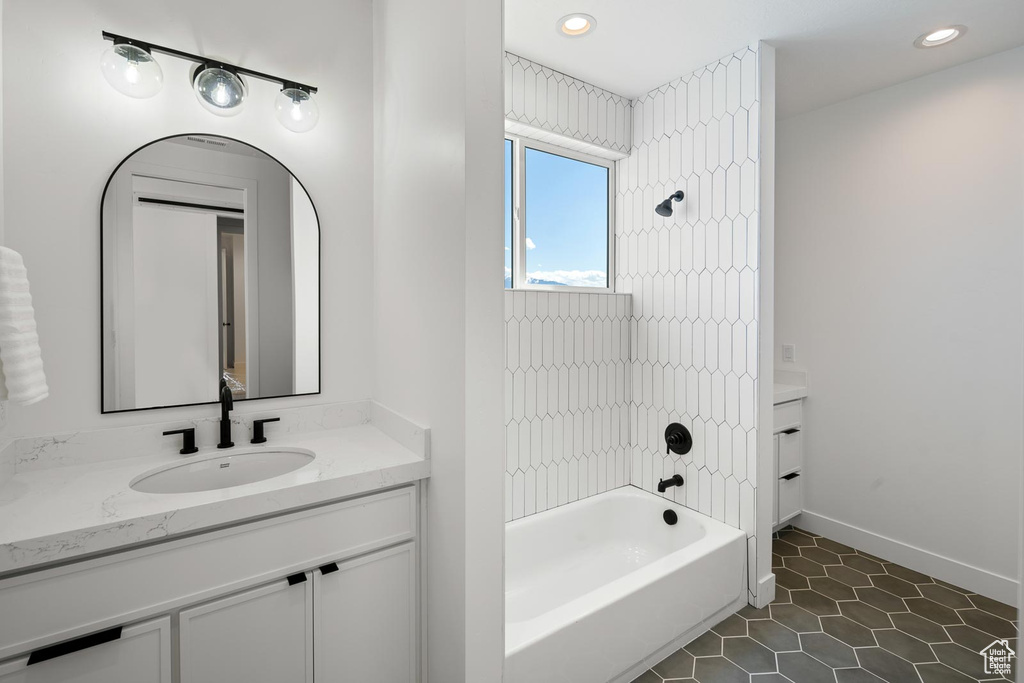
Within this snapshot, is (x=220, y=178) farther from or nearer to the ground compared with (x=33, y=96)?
nearer to the ground

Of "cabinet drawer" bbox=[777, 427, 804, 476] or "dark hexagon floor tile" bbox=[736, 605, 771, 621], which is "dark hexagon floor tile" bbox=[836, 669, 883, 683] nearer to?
"dark hexagon floor tile" bbox=[736, 605, 771, 621]

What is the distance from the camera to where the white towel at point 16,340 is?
3.75ft

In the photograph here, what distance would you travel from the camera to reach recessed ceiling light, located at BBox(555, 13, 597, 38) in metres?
1.94

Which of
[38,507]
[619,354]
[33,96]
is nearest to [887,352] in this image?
[619,354]

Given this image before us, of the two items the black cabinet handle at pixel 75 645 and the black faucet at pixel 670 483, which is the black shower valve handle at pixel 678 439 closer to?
the black faucet at pixel 670 483

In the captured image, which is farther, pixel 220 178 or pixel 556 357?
pixel 556 357

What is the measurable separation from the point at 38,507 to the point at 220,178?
1.12 meters

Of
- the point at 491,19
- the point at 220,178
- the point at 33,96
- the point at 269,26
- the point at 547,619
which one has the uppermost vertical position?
the point at 269,26

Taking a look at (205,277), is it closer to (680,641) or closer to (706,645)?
(680,641)

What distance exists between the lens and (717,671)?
180 cm

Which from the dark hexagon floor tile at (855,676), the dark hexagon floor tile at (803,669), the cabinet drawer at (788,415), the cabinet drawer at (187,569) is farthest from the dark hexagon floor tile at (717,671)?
the cabinet drawer at (788,415)

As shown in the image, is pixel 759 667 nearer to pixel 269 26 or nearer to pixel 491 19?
pixel 491 19

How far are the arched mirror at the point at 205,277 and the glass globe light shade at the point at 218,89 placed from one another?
0.11 meters

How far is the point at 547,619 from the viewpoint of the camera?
160cm
